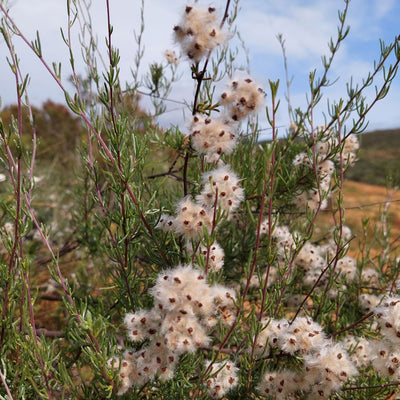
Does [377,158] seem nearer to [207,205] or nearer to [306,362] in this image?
[306,362]

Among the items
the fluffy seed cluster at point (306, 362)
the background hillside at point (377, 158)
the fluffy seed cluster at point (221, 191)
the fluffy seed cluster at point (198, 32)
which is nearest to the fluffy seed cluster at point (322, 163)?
the fluffy seed cluster at point (306, 362)

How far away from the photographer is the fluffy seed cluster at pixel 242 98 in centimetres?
106

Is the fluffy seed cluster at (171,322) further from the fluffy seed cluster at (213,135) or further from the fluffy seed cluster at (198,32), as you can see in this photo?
the fluffy seed cluster at (198,32)

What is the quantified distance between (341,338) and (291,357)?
0.62 meters

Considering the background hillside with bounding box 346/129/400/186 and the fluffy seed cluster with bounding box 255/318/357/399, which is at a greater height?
the background hillside with bounding box 346/129/400/186

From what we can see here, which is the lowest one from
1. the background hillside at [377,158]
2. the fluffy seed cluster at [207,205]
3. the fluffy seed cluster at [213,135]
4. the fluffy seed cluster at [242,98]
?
the fluffy seed cluster at [207,205]

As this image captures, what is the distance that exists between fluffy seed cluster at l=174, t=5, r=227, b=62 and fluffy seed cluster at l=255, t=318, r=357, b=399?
875 millimetres

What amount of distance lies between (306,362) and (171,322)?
602 mm

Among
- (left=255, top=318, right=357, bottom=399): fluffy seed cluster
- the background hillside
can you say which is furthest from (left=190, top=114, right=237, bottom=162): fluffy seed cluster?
the background hillside

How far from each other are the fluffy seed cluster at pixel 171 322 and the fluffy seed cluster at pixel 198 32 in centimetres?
61

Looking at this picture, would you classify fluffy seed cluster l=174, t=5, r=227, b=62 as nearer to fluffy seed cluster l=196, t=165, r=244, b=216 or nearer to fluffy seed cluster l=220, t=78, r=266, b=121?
fluffy seed cluster l=220, t=78, r=266, b=121

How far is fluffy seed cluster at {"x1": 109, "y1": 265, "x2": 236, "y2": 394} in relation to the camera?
0.93 m

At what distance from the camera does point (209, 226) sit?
111 cm

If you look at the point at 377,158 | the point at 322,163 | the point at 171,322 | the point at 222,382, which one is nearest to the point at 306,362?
the point at 222,382
